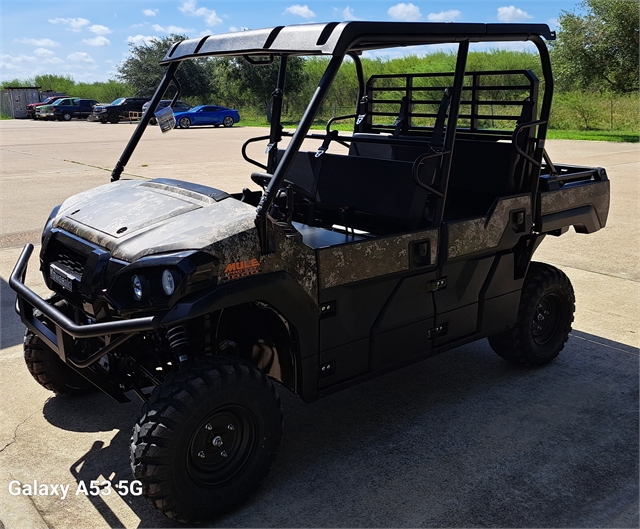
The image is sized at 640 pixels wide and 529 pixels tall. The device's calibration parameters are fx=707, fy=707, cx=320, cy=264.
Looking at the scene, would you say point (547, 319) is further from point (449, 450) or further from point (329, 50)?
point (329, 50)

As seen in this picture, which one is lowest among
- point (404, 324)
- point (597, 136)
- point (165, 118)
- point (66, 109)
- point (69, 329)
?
point (597, 136)

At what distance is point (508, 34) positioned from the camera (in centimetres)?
367

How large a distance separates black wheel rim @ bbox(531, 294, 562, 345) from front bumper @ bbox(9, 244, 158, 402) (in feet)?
8.62

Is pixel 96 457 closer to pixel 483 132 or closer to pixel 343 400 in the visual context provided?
pixel 343 400

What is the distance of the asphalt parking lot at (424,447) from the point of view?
9.91 feet

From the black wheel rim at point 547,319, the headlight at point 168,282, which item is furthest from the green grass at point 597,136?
the headlight at point 168,282

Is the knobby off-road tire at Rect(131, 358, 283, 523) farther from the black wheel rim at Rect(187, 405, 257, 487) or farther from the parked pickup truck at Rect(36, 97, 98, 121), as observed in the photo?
the parked pickup truck at Rect(36, 97, 98, 121)

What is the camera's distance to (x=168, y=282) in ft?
9.09

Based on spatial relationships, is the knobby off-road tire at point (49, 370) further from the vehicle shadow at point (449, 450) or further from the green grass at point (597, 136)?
the green grass at point (597, 136)

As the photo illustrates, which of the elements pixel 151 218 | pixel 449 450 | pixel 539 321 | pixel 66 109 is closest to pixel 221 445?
pixel 151 218

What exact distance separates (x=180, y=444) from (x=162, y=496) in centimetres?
22

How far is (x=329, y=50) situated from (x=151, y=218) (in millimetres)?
1053

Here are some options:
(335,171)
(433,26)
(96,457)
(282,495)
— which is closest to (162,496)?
(282,495)

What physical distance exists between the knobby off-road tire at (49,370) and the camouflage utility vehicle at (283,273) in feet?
0.03
